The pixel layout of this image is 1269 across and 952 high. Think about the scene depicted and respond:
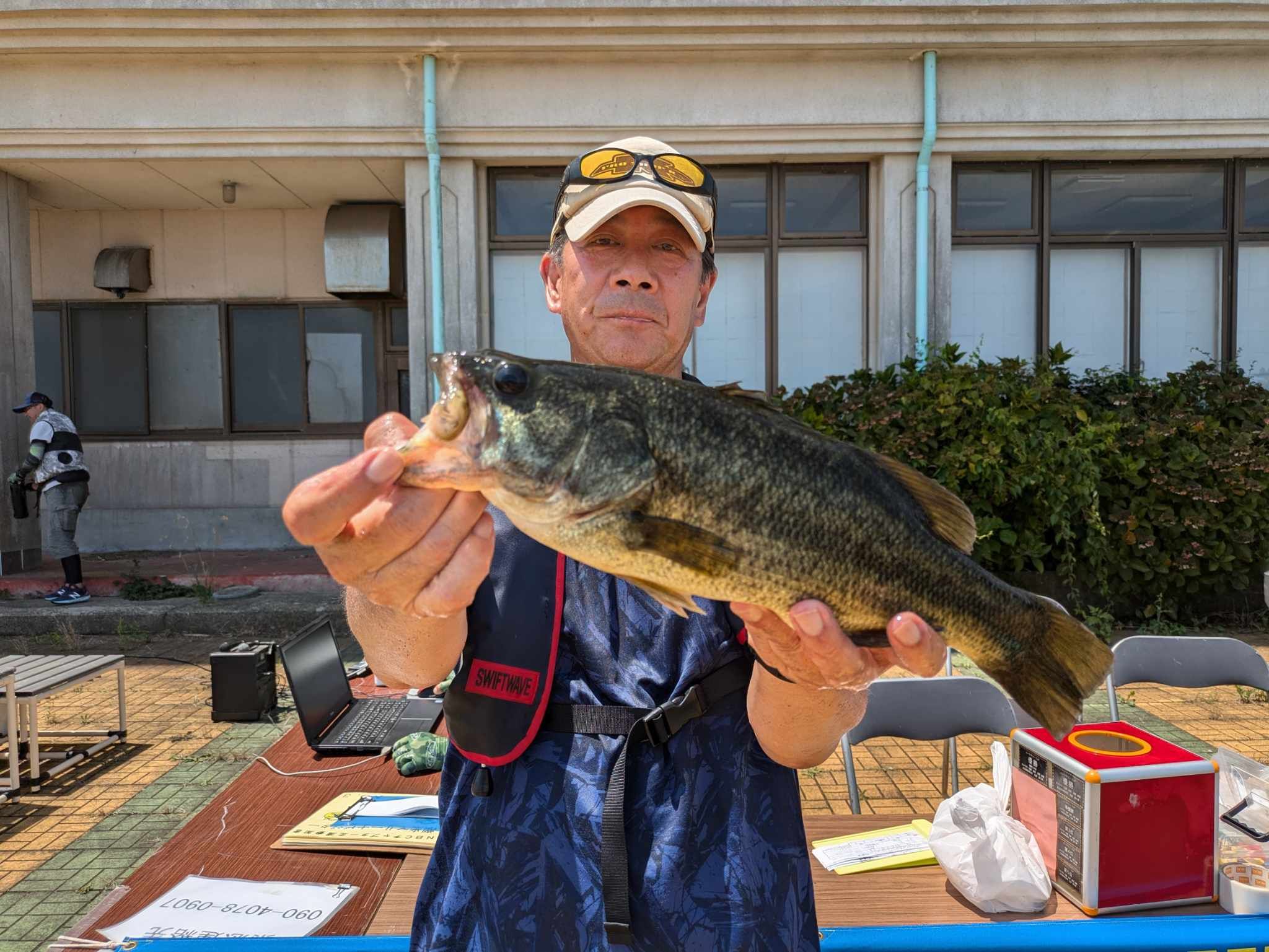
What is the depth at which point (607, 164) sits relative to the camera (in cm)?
244

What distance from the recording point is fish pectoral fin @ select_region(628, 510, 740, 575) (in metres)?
1.62

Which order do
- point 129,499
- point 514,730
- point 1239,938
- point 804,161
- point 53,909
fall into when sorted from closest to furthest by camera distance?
1. point 514,730
2. point 1239,938
3. point 53,909
4. point 804,161
5. point 129,499

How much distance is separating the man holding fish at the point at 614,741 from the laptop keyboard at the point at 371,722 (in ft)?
7.80

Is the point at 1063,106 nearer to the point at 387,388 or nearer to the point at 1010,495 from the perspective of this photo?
the point at 1010,495

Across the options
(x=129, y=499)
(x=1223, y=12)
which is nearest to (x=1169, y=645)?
(x=1223, y=12)

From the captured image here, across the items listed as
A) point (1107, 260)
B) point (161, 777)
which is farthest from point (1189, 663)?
point (1107, 260)

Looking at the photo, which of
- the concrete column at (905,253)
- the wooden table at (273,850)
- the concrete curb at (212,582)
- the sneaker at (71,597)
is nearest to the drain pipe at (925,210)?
the concrete column at (905,253)

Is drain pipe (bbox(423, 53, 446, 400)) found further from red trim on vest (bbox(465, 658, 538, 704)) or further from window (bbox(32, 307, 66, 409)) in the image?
red trim on vest (bbox(465, 658, 538, 704))

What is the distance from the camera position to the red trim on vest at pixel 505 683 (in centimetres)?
197

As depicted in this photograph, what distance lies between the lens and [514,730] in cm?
196

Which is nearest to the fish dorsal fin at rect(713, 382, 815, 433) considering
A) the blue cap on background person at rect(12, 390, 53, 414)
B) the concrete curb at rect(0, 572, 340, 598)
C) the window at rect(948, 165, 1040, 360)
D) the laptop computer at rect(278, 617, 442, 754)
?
the laptop computer at rect(278, 617, 442, 754)

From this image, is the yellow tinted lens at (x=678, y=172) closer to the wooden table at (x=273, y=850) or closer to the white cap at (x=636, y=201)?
the white cap at (x=636, y=201)

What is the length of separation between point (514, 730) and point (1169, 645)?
442 cm

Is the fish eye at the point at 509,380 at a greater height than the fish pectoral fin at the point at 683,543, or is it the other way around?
the fish eye at the point at 509,380
